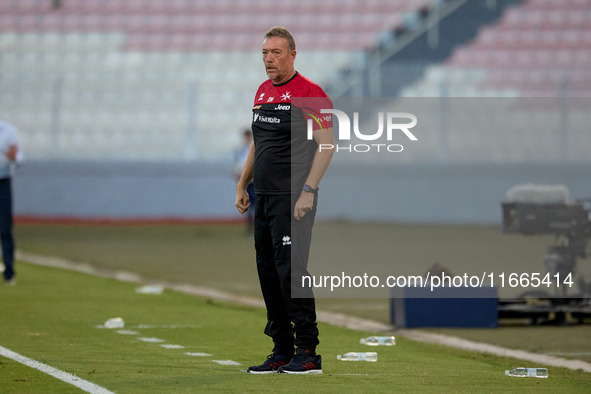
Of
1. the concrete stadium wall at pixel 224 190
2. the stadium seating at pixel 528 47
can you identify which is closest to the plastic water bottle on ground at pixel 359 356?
the concrete stadium wall at pixel 224 190

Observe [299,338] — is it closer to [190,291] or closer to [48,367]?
[48,367]

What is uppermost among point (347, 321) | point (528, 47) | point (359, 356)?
point (528, 47)

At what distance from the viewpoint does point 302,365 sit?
5.34 m

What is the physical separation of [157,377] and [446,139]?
14.3m

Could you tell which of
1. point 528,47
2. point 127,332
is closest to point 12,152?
point 127,332

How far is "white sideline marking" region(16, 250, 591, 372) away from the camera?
6602 millimetres

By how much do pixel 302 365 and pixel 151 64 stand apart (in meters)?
18.4

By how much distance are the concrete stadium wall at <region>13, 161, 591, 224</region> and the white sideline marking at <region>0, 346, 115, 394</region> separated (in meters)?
12.2

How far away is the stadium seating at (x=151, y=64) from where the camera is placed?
2047 cm

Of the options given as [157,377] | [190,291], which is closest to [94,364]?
[157,377]

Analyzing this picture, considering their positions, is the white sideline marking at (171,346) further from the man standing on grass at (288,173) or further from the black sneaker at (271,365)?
the man standing on grass at (288,173)

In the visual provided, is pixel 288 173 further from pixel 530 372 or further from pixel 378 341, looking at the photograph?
pixel 378 341

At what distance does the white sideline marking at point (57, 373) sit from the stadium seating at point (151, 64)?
1452cm

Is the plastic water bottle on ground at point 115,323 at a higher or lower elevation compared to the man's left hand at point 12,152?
lower
